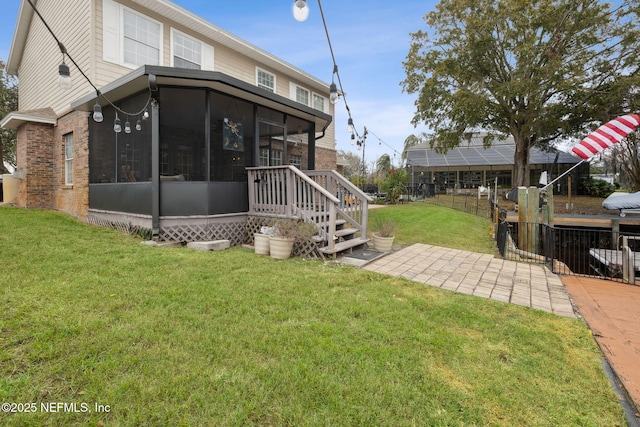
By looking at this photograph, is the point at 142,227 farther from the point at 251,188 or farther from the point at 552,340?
the point at 552,340

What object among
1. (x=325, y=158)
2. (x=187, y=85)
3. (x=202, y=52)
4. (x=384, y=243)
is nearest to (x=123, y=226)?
(x=187, y=85)

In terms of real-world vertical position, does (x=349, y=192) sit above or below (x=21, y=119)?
Answer: below

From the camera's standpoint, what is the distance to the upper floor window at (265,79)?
13.0m

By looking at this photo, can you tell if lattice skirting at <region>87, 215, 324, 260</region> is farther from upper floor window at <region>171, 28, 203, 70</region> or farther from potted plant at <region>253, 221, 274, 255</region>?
upper floor window at <region>171, 28, 203, 70</region>

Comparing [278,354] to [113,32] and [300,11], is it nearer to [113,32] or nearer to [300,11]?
[300,11]

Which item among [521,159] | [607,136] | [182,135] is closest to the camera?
[607,136]

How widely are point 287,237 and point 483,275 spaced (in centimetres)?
325

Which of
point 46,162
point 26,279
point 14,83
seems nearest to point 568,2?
point 26,279

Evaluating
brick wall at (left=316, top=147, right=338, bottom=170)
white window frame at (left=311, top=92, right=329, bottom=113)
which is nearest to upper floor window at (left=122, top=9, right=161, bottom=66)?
white window frame at (left=311, top=92, right=329, bottom=113)

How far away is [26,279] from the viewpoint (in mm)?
3420

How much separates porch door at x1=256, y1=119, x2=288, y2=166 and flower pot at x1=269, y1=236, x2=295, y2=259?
3.36m

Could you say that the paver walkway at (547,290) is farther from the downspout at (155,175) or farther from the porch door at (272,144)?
the porch door at (272,144)

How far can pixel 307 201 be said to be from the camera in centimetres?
604

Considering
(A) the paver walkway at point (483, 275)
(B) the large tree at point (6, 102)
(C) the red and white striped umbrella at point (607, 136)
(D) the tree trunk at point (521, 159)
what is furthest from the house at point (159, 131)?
(D) the tree trunk at point (521, 159)
